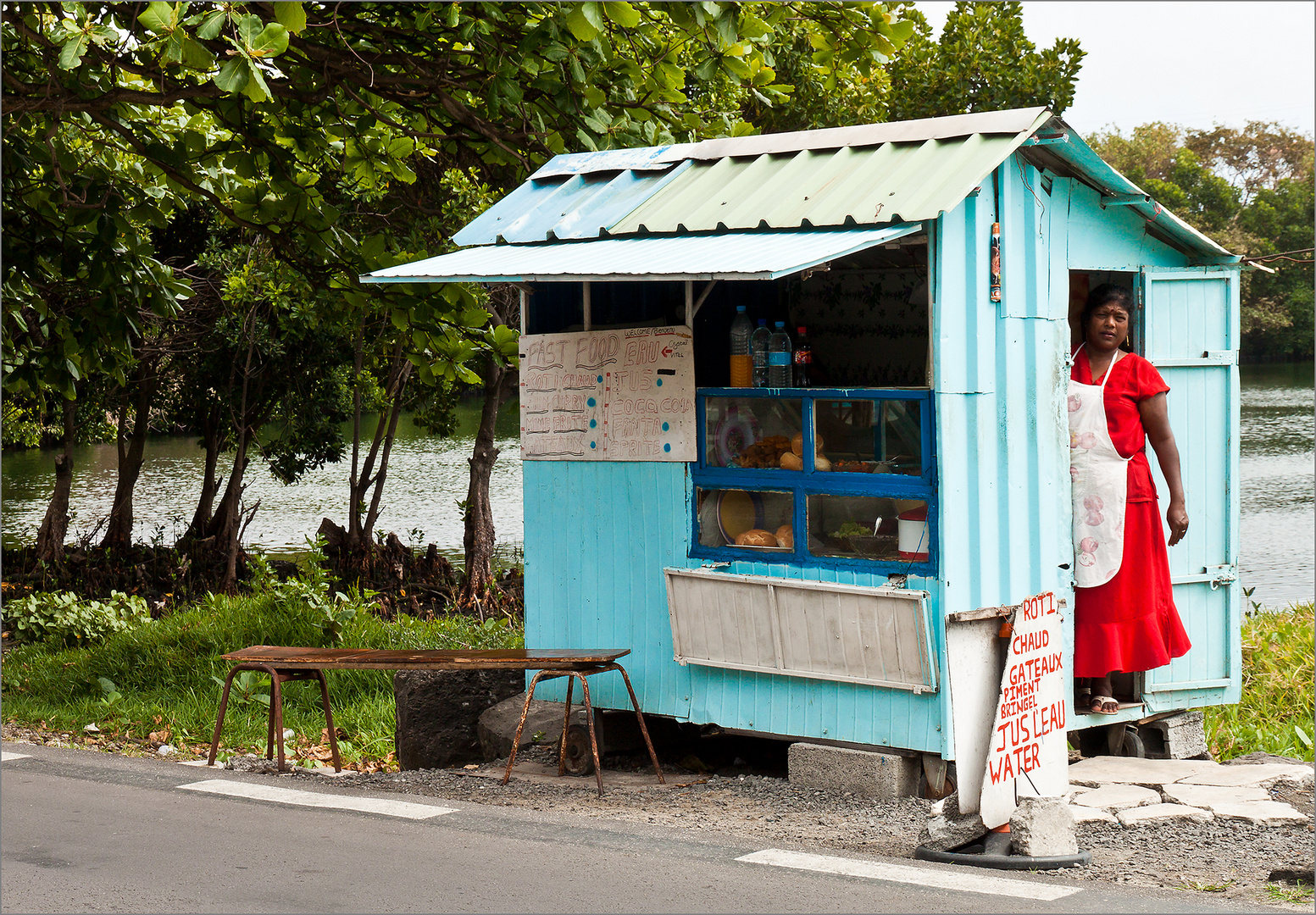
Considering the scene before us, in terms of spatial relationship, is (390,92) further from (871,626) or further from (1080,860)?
(1080,860)

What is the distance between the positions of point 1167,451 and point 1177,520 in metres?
0.34

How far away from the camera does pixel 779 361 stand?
6.61 meters

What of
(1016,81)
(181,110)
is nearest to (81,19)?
(181,110)

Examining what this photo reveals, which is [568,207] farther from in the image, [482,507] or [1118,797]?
[482,507]

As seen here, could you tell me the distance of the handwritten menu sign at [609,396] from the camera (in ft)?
21.3

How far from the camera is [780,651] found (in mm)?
6203

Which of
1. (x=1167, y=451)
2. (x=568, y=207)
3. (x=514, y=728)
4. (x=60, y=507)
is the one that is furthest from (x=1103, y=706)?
(x=60, y=507)

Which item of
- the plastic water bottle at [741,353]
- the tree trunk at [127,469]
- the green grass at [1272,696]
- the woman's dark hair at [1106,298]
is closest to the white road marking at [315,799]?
the plastic water bottle at [741,353]

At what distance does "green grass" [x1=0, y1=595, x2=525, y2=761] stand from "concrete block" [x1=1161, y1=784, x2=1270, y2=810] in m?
4.44

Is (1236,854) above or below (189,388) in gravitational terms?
below

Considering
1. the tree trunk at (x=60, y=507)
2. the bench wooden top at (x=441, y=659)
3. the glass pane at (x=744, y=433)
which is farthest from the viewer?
the tree trunk at (x=60, y=507)

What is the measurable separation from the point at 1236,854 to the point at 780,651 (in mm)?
2026

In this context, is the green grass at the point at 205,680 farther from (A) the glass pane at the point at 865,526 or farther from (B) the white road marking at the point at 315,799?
(A) the glass pane at the point at 865,526

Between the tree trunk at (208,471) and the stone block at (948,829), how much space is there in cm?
1461
